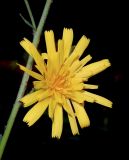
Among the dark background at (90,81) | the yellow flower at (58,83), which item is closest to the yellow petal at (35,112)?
the yellow flower at (58,83)

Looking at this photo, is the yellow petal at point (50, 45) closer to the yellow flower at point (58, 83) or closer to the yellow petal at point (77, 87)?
the yellow flower at point (58, 83)

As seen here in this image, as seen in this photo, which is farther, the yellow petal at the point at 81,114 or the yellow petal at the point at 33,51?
the yellow petal at the point at 81,114

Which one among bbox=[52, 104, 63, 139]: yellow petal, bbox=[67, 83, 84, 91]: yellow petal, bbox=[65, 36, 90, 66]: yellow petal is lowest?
bbox=[52, 104, 63, 139]: yellow petal

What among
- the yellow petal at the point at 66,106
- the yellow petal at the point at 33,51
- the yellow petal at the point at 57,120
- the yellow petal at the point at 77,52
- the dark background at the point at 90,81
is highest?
the dark background at the point at 90,81

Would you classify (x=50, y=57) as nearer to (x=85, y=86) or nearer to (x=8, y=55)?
(x=85, y=86)

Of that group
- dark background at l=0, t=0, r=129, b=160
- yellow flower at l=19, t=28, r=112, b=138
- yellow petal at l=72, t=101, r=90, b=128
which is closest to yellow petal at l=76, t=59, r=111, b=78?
yellow flower at l=19, t=28, r=112, b=138

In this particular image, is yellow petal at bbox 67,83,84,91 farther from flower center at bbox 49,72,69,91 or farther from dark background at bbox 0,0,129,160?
dark background at bbox 0,0,129,160
